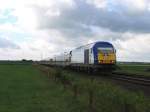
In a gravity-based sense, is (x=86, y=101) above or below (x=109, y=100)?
below

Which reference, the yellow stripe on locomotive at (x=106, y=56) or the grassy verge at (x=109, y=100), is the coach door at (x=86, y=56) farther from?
the grassy verge at (x=109, y=100)

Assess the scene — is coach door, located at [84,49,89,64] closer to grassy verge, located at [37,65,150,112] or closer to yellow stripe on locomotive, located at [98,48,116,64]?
yellow stripe on locomotive, located at [98,48,116,64]

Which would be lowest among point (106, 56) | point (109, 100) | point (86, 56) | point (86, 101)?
point (86, 101)

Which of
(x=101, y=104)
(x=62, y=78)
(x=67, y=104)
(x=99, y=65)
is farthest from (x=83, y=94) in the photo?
(x=99, y=65)

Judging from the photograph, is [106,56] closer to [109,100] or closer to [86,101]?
[86,101]

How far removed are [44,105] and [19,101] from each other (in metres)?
2.49

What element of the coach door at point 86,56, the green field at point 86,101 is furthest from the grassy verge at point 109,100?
the coach door at point 86,56

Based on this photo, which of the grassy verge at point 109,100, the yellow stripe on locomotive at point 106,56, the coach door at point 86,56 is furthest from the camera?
the coach door at point 86,56

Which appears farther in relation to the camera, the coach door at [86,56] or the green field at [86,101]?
the coach door at [86,56]

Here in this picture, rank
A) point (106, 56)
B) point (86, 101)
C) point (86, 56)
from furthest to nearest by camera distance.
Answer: point (86, 56)
point (106, 56)
point (86, 101)

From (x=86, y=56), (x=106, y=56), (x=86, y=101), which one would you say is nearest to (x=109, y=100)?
(x=86, y=101)

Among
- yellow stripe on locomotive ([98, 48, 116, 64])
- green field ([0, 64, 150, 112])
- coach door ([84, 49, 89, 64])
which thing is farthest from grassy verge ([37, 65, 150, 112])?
coach door ([84, 49, 89, 64])

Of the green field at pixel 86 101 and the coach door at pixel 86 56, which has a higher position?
the coach door at pixel 86 56

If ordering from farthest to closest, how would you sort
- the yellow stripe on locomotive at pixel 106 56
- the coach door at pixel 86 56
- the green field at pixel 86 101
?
1. the coach door at pixel 86 56
2. the yellow stripe on locomotive at pixel 106 56
3. the green field at pixel 86 101
